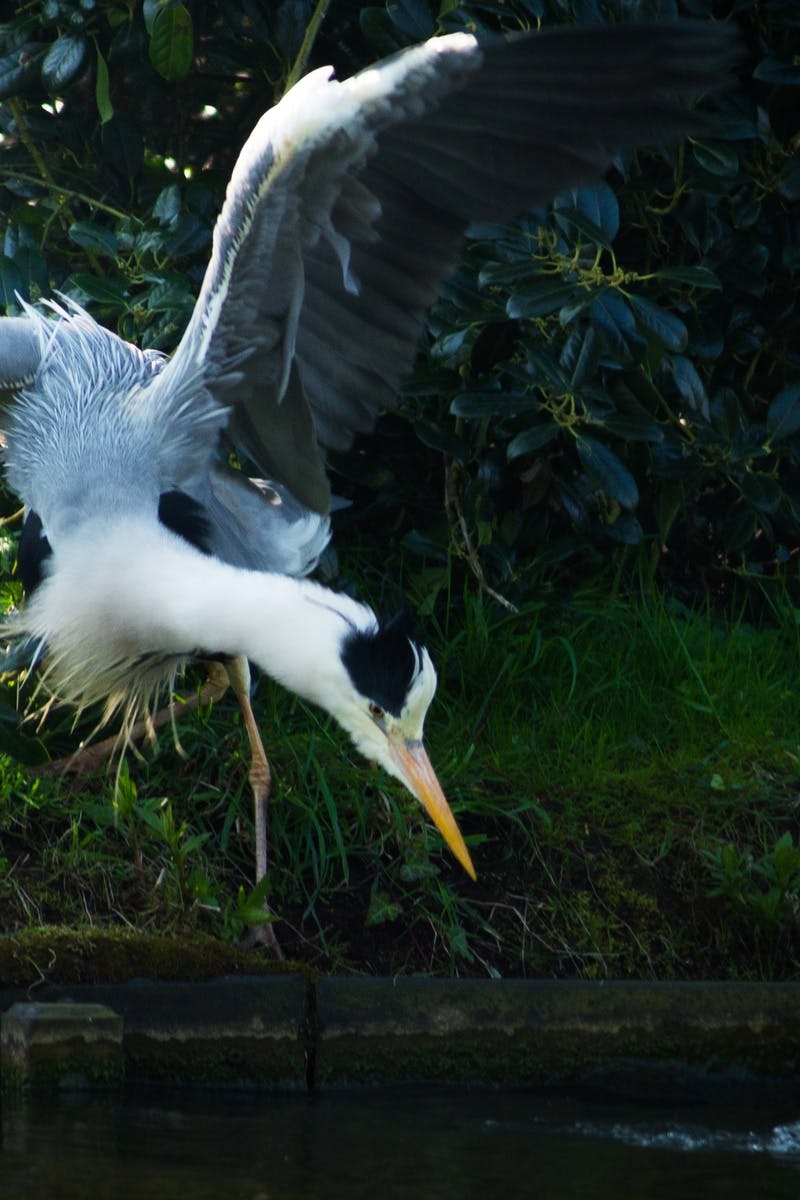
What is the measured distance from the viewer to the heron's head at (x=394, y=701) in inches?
143

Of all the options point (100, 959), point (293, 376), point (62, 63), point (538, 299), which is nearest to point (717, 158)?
point (538, 299)

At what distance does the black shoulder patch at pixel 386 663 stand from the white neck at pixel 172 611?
0.14 ft

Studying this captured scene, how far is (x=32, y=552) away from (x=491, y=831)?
139 centimetres

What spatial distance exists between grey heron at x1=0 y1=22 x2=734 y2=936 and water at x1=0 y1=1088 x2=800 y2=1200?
0.54 meters

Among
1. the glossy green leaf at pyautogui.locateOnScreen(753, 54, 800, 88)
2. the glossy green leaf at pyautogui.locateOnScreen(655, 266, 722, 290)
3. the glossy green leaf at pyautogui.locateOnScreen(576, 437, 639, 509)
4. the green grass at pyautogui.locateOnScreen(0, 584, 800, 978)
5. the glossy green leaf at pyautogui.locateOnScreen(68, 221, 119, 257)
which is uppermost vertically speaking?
the glossy green leaf at pyautogui.locateOnScreen(753, 54, 800, 88)

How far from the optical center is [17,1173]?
2.99m

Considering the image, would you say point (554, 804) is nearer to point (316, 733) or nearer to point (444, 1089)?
point (316, 733)

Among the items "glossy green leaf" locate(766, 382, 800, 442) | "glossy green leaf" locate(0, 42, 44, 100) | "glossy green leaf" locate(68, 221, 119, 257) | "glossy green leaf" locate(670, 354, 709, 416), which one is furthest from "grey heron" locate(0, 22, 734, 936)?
"glossy green leaf" locate(766, 382, 800, 442)


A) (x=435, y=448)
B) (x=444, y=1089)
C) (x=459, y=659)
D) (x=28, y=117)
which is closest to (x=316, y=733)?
(x=459, y=659)

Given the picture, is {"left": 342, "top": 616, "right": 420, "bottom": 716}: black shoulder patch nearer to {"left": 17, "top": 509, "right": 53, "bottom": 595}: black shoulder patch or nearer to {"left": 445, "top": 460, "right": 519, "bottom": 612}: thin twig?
{"left": 17, "top": 509, "right": 53, "bottom": 595}: black shoulder patch

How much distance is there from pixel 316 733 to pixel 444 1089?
1.43 metres

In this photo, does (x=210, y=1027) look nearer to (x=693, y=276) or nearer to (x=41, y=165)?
(x=693, y=276)

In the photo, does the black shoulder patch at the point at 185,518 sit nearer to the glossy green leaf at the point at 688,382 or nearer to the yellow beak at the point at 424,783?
the yellow beak at the point at 424,783

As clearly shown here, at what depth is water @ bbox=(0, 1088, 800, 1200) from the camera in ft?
9.80
